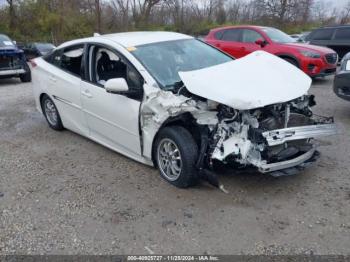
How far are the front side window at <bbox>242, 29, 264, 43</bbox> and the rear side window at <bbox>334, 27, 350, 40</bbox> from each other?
3.88 meters

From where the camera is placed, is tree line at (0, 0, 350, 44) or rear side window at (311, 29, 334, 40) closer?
rear side window at (311, 29, 334, 40)

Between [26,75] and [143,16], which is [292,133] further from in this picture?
[143,16]

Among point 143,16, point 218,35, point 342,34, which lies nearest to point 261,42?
point 218,35

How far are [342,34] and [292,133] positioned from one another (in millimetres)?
10317

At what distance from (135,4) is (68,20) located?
6840 mm

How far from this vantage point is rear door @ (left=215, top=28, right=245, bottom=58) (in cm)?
1009

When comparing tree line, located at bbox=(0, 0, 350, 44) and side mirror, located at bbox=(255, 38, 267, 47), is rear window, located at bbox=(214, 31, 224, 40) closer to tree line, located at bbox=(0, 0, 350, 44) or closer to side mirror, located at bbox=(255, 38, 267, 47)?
side mirror, located at bbox=(255, 38, 267, 47)

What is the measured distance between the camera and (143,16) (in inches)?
1308

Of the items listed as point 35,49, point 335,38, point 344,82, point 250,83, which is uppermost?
point 250,83

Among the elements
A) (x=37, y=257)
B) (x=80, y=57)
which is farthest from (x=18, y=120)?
(x=37, y=257)

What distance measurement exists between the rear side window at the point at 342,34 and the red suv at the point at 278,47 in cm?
275

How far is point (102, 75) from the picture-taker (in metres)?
4.77

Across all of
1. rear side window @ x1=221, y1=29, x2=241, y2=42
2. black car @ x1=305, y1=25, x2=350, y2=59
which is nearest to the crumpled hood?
rear side window @ x1=221, y1=29, x2=241, y2=42

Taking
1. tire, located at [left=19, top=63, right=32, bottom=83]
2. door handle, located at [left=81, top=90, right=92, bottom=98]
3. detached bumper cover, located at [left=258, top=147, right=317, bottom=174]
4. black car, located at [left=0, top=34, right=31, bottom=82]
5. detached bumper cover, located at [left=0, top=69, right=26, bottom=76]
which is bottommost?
tire, located at [left=19, top=63, right=32, bottom=83]
